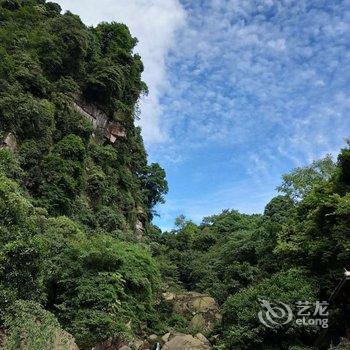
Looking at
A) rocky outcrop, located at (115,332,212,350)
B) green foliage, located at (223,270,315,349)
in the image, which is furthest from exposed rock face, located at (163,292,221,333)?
green foliage, located at (223,270,315,349)

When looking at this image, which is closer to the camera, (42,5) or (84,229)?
(84,229)

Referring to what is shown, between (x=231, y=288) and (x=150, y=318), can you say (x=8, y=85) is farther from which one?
(x=231, y=288)

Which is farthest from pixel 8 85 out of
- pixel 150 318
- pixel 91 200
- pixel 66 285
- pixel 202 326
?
pixel 202 326

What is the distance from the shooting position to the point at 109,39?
120 feet

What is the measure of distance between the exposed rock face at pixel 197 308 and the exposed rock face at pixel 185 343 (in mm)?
2555

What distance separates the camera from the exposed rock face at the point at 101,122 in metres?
30.2

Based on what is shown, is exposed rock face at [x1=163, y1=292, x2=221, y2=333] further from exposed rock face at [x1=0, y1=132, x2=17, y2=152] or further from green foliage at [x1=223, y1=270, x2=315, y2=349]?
exposed rock face at [x1=0, y1=132, x2=17, y2=152]

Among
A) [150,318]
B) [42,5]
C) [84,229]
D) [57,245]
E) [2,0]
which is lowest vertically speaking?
[150,318]

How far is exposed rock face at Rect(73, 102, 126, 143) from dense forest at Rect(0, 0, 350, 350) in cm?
11

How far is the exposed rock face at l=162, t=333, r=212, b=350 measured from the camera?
18.0m

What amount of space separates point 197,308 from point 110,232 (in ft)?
23.8

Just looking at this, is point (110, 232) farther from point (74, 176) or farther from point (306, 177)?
point (306, 177)

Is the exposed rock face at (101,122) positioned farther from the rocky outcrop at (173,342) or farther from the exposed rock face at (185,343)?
the exposed rock face at (185,343)

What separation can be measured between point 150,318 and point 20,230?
10333 millimetres
